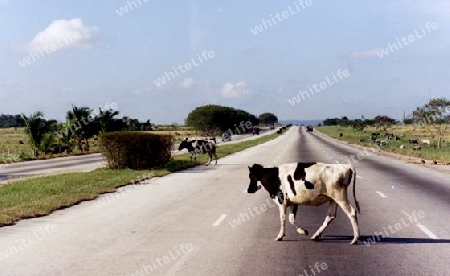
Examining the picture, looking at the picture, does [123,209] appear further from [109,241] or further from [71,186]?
[71,186]

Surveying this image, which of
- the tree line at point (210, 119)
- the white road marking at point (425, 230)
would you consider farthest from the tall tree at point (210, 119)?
the white road marking at point (425, 230)

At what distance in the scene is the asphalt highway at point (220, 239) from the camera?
8023 mm

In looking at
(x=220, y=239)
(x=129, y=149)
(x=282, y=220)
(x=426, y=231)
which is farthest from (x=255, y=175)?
(x=129, y=149)

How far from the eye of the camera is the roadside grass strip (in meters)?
13.6

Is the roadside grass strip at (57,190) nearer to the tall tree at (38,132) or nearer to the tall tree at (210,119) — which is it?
the tall tree at (38,132)

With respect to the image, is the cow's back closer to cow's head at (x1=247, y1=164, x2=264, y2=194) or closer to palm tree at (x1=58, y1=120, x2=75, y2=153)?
cow's head at (x1=247, y1=164, x2=264, y2=194)

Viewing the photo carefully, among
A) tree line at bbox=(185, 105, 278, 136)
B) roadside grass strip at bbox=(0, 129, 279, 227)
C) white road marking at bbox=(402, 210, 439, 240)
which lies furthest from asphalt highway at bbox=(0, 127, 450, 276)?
tree line at bbox=(185, 105, 278, 136)

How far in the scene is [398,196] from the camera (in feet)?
53.9

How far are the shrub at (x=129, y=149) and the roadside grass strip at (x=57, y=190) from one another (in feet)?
2.34

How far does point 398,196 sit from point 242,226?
7.15 m

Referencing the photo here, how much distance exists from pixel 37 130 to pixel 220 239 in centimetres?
3612

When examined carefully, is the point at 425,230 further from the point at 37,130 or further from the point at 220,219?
the point at 37,130

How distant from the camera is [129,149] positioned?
2612cm

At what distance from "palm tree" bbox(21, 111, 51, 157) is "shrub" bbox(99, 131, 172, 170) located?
1766 cm
